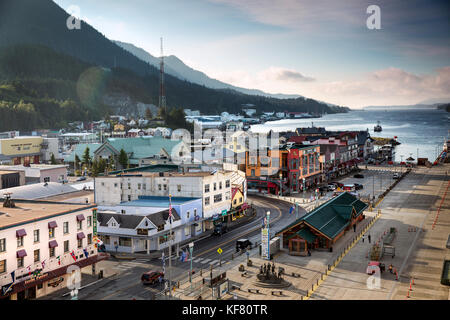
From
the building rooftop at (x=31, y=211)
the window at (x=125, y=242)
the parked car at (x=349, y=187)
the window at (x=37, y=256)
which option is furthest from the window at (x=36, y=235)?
the parked car at (x=349, y=187)

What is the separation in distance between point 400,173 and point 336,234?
7647cm

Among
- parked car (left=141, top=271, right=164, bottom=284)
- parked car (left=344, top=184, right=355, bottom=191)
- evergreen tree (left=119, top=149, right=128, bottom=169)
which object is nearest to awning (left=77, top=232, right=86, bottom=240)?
parked car (left=141, top=271, right=164, bottom=284)

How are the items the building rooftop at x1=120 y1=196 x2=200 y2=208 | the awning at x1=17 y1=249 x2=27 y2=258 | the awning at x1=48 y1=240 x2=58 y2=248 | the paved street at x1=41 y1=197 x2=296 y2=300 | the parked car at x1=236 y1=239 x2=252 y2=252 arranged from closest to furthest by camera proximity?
the awning at x1=17 y1=249 x2=27 y2=258, the paved street at x1=41 y1=197 x2=296 y2=300, the awning at x1=48 y1=240 x2=58 y2=248, the parked car at x1=236 y1=239 x2=252 y2=252, the building rooftop at x1=120 y1=196 x2=200 y2=208

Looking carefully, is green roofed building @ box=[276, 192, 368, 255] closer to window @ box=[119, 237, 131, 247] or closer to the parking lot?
window @ box=[119, 237, 131, 247]

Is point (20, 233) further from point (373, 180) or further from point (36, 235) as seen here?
point (373, 180)


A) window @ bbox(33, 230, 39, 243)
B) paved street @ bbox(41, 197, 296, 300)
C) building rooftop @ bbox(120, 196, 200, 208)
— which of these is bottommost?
paved street @ bbox(41, 197, 296, 300)

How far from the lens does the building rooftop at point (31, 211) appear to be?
37522mm

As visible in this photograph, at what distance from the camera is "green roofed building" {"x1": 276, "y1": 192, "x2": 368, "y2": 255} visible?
5103cm

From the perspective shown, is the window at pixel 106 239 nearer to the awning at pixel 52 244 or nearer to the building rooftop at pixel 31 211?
the building rooftop at pixel 31 211

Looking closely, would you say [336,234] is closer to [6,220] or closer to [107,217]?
[107,217]

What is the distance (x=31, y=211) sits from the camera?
41.8 m

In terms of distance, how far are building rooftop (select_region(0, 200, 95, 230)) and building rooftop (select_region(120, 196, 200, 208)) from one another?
16.0 metres

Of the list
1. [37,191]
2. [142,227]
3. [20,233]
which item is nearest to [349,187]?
[142,227]
